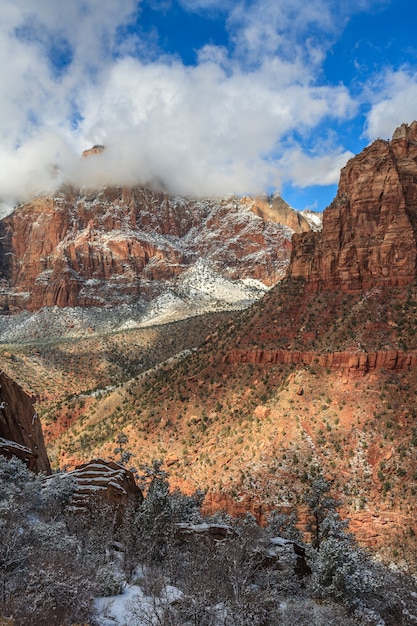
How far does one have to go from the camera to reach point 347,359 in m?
36.7

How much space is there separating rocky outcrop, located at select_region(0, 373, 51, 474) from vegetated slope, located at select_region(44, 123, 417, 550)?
46.2 feet

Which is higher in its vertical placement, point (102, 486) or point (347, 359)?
point (347, 359)

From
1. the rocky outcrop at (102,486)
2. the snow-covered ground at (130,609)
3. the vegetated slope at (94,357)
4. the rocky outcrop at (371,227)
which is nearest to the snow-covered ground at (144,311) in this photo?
the vegetated slope at (94,357)

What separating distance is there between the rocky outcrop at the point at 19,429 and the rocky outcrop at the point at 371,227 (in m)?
31.6

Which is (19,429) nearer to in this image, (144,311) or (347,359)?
(347,359)

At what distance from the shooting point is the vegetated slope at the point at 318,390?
30.5m

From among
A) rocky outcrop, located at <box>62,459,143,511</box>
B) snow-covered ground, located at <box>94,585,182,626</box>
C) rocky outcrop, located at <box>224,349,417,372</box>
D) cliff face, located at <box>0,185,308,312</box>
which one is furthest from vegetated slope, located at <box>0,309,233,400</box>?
cliff face, located at <box>0,185,308,312</box>

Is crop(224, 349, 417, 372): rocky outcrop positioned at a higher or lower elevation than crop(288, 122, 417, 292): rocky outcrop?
lower

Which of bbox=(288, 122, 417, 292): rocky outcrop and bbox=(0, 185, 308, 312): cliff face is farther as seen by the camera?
bbox=(0, 185, 308, 312): cliff face

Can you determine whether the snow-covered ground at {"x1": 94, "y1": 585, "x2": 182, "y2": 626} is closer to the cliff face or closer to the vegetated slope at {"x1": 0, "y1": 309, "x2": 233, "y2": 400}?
the vegetated slope at {"x1": 0, "y1": 309, "x2": 233, "y2": 400}

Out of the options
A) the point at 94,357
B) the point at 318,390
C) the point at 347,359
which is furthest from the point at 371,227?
the point at 94,357

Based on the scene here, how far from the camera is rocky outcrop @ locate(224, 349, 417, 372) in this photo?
3556 cm

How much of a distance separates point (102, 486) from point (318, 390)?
72.1 feet

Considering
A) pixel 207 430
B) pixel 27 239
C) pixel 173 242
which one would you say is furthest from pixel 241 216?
pixel 207 430
